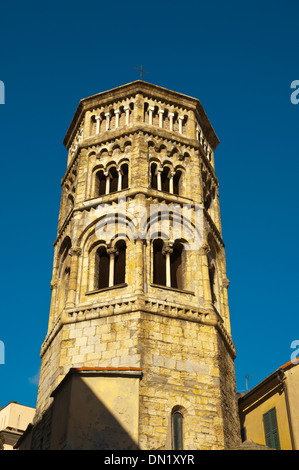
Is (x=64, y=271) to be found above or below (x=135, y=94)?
below

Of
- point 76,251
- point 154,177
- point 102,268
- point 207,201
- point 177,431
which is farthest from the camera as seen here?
point 207,201

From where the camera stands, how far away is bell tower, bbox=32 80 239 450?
18.9m

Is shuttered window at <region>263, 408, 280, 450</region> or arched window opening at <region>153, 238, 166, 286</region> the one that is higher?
arched window opening at <region>153, 238, 166, 286</region>

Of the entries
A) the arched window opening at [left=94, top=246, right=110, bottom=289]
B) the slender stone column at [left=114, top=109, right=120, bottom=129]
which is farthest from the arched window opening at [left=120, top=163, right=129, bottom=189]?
the arched window opening at [left=94, top=246, right=110, bottom=289]

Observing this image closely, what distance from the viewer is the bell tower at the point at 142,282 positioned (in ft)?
61.9

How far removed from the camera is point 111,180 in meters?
26.0

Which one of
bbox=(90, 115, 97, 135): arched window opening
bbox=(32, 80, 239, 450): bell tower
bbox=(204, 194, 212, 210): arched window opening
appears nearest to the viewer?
bbox=(32, 80, 239, 450): bell tower

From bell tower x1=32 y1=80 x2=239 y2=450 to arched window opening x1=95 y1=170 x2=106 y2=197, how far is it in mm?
59

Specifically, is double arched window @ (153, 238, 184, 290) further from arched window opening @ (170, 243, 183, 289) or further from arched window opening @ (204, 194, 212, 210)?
arched window opening @ (204, 194, 212, 210)

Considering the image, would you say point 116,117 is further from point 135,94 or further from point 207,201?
point 207,201

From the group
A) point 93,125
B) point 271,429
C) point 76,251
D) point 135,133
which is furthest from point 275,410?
point 93,125

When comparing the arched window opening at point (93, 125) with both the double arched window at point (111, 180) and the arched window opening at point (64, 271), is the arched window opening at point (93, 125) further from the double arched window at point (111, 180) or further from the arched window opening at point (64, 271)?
the arched window opening at point (64, 271)

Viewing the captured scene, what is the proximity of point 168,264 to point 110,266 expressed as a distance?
207 centimetres
